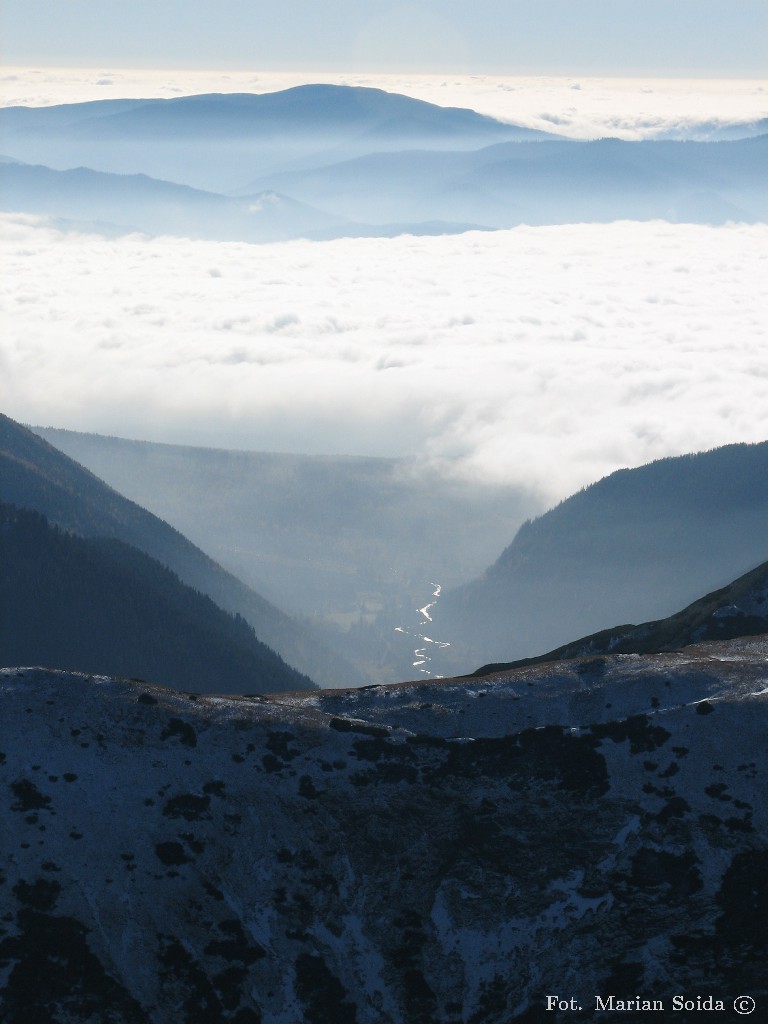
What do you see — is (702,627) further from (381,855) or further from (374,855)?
(374,855)

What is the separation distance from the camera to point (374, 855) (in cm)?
9181

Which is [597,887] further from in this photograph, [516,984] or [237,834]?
[237,834]

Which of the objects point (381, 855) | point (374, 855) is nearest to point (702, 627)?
point (381, 855)

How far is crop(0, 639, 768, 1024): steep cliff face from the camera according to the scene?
267 ft

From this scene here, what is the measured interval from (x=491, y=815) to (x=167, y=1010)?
99.1 ft

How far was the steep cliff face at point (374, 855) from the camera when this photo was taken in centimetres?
8138

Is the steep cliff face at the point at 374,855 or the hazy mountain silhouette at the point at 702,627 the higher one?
the hazy mountain silhouette at the point at 702,627

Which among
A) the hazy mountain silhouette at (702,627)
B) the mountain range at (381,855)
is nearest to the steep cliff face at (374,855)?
the mountain range at (381,855)

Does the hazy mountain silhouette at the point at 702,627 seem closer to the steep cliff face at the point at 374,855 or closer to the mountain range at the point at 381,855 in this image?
the mountain range at the point at 381,855

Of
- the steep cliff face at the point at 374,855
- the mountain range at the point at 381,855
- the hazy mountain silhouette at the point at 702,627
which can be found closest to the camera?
the mountain range at the point at 381,855

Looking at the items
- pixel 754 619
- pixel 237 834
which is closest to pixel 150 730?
pixel 237 834

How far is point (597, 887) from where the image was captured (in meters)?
88.1

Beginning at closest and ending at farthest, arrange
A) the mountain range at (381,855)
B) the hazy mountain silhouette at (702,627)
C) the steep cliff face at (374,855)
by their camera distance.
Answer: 1. the mountain range at (381,855)
2. the steep cliff face at (374,855)
3. the hazy mountain silhouette at (702,627)

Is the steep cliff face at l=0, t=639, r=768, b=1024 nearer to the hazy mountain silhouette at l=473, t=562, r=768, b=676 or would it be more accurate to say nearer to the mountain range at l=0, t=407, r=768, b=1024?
the mountain range at l=0, t=407, r=768, b=1024
